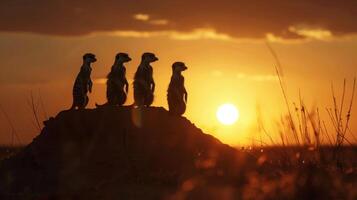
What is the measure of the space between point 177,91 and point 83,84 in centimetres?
254

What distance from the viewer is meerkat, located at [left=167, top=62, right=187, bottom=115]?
18.4 meters

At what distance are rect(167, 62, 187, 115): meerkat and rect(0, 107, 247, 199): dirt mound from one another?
4.68ft

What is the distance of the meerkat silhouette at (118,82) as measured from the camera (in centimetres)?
1858

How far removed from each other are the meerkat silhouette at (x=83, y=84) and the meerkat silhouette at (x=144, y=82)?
4.49 feet

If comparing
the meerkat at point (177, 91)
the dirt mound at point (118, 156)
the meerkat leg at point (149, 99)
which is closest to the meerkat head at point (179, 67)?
the meerkat at point (177, 91)

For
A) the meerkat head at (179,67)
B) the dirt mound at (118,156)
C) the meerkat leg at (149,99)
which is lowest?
the dirt mound at (118,156)

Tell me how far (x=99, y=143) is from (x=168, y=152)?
1556mm

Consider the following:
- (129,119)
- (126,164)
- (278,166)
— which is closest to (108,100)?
(129,119)

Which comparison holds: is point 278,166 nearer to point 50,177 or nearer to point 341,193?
point 341,193

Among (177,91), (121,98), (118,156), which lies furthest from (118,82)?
(118,156)

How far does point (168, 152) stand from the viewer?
1595 centimetres

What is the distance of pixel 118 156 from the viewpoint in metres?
15.6

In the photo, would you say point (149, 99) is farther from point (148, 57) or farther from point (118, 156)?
point (118, 156)

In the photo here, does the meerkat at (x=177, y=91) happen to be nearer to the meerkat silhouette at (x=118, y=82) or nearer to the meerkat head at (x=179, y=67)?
the meerkat head at (x=179, y=67)
